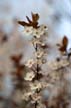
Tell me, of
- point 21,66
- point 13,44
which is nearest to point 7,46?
point 13,44

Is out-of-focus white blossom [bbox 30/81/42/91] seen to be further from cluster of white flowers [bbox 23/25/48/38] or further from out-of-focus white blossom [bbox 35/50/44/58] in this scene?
cluster of white flowers [bbox 23/25/48/38]

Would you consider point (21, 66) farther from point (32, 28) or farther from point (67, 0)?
point (67, 0)

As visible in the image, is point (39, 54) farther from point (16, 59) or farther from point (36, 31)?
point (16, 59)

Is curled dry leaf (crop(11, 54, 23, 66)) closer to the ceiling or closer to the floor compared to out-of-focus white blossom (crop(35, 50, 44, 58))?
closer to the floor

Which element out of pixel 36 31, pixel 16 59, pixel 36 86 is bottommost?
pixel 36 86

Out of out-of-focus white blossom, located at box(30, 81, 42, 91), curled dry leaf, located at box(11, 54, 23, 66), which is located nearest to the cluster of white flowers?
out-of-focus white blossom, located at box(30, 81, 42, 91)

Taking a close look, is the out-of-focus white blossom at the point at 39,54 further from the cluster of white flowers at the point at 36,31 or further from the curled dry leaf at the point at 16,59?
the curled dry leaf at the point at 16,59

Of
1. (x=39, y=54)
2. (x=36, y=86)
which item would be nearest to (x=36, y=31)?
(x=39, y=54)

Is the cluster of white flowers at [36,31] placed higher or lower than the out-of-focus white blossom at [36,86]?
higher

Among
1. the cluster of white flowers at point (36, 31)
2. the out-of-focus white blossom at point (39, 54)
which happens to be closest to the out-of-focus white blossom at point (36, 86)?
the out-of-focus white blossom at point (39, 54)

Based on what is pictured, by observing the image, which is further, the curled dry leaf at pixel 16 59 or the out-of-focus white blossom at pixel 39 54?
the curled dry leaf at pixel 16 59

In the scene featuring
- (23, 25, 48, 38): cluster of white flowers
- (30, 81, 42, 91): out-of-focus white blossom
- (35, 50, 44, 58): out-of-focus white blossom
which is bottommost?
(30, 81, 42, 91): out-of-focus white blossom
